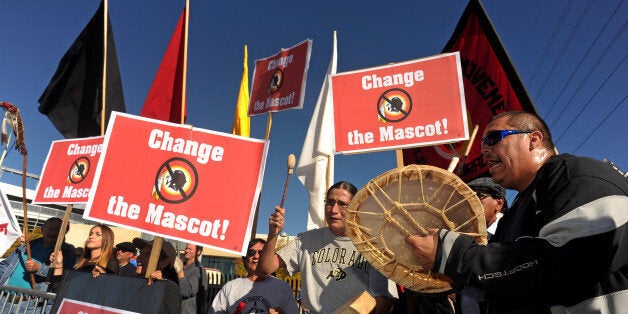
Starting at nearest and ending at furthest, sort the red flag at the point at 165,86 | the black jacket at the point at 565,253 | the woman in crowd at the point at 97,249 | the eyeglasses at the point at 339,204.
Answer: the black jacket at the point at 565,253 → the eyeglasses at the point at 339,204 → the woman in crowd at the point at 97,249 → the red flag at the point at 165,86

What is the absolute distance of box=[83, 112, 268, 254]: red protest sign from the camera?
3068 millimetres

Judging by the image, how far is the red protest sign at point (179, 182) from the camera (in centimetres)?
307

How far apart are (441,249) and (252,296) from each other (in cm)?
264

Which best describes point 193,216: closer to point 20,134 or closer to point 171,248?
point 171,248

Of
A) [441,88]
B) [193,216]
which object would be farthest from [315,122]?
[193,216]

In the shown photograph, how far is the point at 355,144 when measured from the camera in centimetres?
423

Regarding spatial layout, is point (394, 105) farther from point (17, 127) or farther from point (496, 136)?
point (17, 127)

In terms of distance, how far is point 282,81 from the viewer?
680 centimetres

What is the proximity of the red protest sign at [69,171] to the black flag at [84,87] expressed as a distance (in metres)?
1.57

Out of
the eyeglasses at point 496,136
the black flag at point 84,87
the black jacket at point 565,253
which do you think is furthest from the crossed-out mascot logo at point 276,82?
the black jacket at point 565,253

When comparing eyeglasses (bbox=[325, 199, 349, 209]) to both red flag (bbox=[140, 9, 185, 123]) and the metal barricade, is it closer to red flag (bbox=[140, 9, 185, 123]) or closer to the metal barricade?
the metal barricade

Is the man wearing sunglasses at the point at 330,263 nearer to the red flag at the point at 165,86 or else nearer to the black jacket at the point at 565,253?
the black jacket at the point at 565,253

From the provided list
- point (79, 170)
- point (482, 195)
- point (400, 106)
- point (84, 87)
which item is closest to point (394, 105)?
point (400, 106)

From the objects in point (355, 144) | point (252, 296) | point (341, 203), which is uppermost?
point (355, 144)
